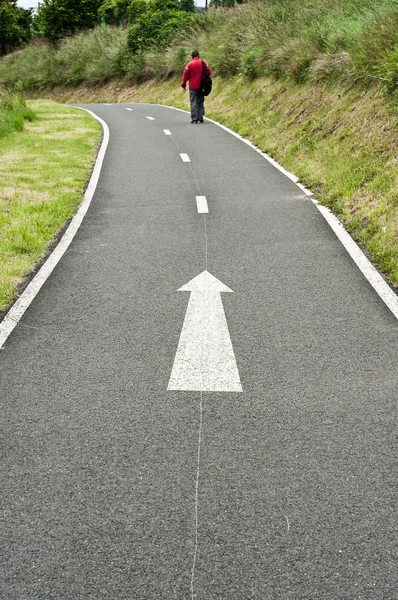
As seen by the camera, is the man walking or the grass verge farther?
the man walking

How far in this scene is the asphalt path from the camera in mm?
3201

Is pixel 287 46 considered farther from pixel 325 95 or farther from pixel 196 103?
pixel 325 95

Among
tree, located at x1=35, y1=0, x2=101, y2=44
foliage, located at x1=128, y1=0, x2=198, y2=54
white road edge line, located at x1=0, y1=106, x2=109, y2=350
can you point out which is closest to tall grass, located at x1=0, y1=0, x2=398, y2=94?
foliage, located at x1=128, y1=0, x2=198, y2=54

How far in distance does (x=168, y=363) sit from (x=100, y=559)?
2.35m

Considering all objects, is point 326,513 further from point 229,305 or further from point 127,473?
point 229,305

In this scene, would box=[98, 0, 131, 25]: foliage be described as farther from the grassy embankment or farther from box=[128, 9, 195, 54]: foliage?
the grassy embankment

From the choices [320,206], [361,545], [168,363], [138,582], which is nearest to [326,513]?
[361,545]

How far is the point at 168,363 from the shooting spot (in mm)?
5477

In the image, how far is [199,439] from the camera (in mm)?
4324

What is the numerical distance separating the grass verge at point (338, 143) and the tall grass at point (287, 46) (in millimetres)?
500

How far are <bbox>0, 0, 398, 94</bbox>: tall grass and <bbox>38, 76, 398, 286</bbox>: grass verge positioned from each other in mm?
500

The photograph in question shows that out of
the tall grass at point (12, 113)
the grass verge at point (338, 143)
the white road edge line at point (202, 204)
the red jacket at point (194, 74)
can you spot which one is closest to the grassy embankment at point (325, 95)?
the grass verge at point (338, 143)

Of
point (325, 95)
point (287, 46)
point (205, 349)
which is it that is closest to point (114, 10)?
point (287, 46)

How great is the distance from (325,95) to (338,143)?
385 centimetres
